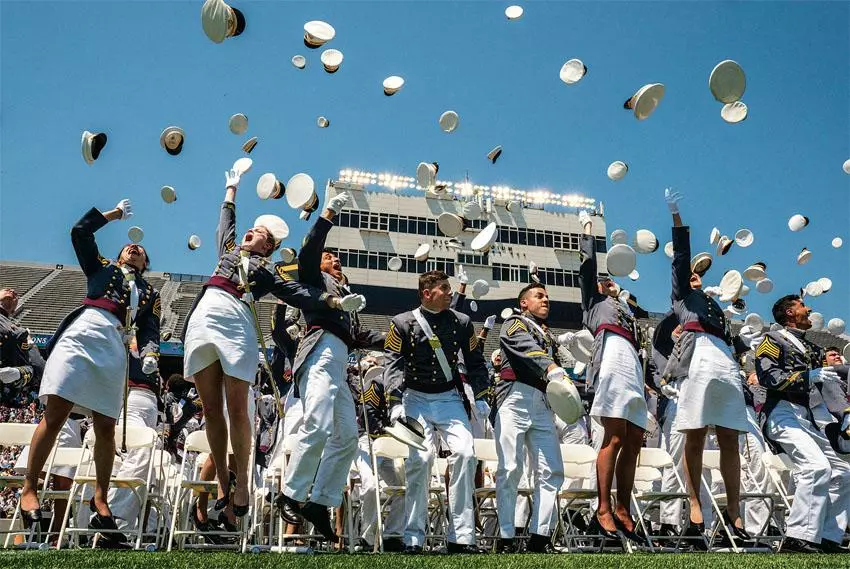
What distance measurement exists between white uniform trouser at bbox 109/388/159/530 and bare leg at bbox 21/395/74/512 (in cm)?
173

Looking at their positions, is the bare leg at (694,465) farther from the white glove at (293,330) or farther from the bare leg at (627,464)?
the white glove at (293,330)

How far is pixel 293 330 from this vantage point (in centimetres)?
716

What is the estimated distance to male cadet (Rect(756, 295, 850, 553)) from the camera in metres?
6.50

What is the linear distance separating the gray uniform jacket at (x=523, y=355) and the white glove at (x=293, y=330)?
2.02 meters

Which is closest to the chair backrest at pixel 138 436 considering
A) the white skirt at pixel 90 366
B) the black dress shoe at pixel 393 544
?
the white skirt at pixel 90 366

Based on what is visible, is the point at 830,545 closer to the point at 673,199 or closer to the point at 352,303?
the point at 673,199

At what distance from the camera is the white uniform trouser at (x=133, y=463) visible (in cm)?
734

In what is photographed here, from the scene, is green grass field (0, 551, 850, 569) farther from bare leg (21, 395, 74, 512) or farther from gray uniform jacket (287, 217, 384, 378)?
gray uniform jacket (287, 217, 384, 378)

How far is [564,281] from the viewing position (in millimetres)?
50500

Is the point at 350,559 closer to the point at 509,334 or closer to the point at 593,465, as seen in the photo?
the point at 509,334

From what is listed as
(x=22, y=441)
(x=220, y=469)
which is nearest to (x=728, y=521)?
(x=220, y=469)

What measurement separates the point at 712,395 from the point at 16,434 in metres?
6.53

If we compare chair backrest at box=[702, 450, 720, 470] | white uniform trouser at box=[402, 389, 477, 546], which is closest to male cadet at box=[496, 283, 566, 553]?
white uniform trouser at box=[402, 389, 477, 546]

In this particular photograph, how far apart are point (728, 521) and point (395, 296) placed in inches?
1639
